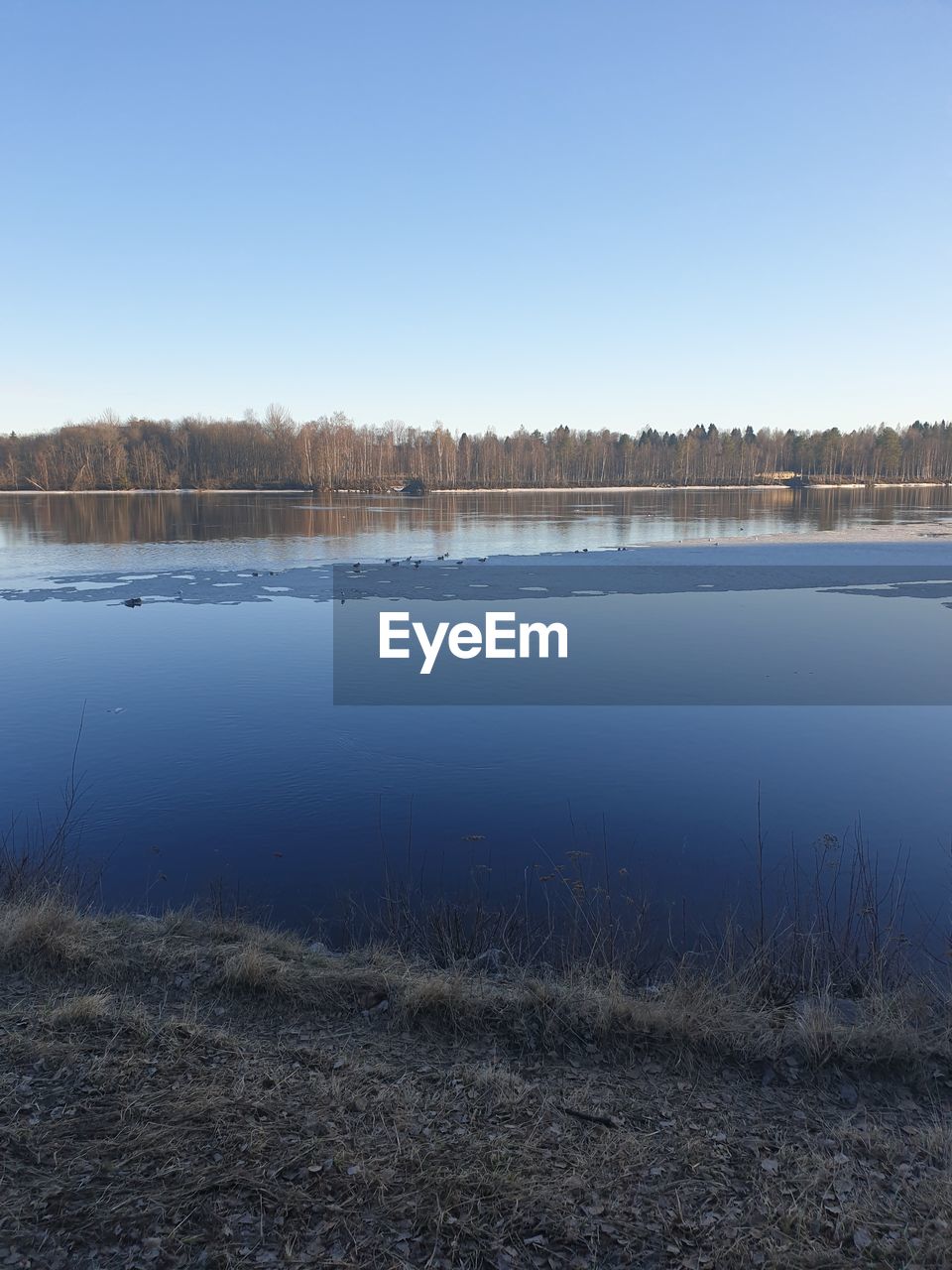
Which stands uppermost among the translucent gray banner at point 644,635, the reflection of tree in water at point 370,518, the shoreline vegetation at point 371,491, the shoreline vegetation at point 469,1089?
the shoreline vegetation at point 371,491

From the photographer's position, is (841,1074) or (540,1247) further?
(841,1074)

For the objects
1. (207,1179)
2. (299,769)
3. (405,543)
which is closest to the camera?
(207,1179)

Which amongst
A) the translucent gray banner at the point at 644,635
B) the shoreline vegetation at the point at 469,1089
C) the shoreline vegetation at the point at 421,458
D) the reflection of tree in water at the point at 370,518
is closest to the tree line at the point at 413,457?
the shoreline vegetation at the point at 421,458

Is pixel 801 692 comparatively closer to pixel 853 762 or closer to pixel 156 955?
pixel 853 762

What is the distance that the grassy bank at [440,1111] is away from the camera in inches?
144

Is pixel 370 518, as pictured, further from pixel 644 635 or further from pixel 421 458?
pixel 421 458

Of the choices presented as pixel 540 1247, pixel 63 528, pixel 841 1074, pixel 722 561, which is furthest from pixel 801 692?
pixel 63 528

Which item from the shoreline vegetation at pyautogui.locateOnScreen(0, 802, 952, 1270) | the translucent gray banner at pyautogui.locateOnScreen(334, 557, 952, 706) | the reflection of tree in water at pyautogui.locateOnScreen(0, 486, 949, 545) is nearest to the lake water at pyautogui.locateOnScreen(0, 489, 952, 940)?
the translucent gray banner at pyautogui.locateOnScreen(334, 557, 952, 706)

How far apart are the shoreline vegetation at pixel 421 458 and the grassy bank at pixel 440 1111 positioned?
4150 inches

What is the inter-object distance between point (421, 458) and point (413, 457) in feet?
22.8

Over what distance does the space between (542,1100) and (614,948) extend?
1.74m

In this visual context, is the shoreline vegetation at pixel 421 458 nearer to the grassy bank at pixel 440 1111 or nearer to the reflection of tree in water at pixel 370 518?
the reflection of tree in water at pixel 370 518

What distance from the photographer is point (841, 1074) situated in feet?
→ 16.5

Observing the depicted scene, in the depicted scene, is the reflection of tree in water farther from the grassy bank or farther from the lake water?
the grassy bank
